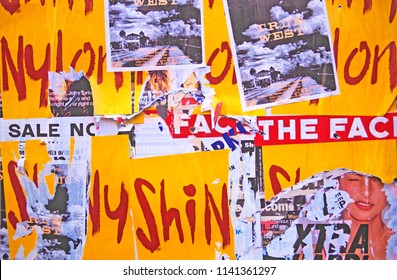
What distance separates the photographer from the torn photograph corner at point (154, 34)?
6.31 feet

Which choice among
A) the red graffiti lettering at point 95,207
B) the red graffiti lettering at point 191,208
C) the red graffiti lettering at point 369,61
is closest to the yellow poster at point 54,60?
the red graffiti lettering at point 95,207

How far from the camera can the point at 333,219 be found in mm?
1921

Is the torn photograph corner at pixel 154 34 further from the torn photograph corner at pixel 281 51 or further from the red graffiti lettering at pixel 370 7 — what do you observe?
the red graffiti lettering at pixel 370 7

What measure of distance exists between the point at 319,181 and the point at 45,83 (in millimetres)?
1162

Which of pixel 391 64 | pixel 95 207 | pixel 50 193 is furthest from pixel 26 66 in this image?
pixel 391 64

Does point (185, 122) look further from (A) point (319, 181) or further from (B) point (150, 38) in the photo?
(A) point (319, 181)

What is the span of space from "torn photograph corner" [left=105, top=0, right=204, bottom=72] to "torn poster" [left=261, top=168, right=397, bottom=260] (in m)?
0.66

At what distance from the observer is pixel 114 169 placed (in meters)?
1.95

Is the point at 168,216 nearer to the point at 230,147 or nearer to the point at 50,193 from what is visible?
the point at 230,147

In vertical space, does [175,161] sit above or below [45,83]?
below

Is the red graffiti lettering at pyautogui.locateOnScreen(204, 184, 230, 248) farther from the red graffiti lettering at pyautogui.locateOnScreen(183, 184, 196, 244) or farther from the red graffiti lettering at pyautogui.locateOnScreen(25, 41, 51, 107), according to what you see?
the red graffiti lettering at pyautogui.locateOnScreen(25, 41, 51, 107)

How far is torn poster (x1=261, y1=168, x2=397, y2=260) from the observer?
1.90 m

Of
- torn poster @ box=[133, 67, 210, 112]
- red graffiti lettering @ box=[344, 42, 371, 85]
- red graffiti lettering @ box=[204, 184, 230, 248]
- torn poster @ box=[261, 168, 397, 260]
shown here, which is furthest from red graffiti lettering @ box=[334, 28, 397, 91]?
red graffiti lettering @ box=[204, 184, 230, 248]

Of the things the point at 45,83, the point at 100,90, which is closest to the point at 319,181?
the point at 100,90
